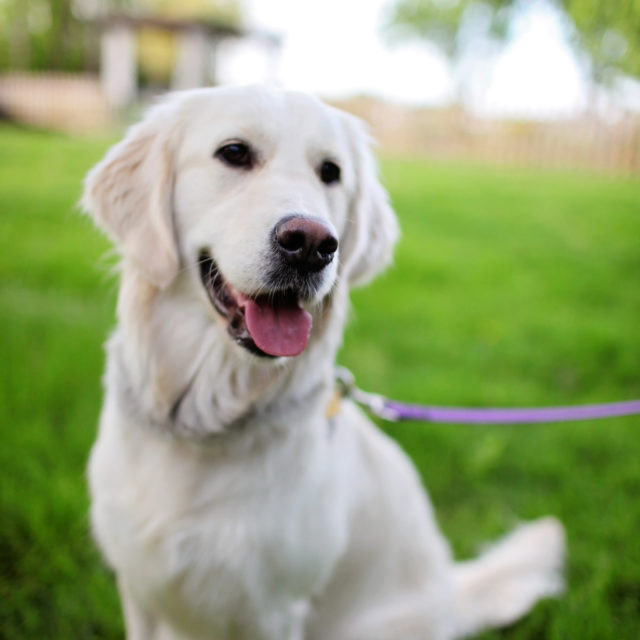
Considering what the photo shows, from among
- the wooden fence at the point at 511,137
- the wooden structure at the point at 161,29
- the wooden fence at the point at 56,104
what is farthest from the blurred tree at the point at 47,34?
the wooden fence at the point at 511,137

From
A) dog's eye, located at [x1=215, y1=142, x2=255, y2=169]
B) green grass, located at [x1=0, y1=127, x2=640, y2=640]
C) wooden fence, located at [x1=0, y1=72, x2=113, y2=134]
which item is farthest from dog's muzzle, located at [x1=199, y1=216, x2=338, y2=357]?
wooden fence, located at [x1=0, y1=72, x2=113, y2=134]

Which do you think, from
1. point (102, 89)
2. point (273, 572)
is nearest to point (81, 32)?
point (102, 89)

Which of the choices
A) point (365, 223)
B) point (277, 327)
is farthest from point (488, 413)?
point (277, 327)

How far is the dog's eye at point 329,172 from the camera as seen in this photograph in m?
2.05

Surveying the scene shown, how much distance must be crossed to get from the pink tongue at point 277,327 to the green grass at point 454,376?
101 cm

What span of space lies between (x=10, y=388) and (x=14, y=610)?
1441 millimetres

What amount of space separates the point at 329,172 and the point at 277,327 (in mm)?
615

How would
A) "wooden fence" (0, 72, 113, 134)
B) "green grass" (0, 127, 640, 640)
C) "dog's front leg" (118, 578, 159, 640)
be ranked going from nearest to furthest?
"dog's front leg" (118, 578, 159, 640) < "green grass" (0, 127, 640, 640) < "wooden fence" (0, 72, 113, 134)

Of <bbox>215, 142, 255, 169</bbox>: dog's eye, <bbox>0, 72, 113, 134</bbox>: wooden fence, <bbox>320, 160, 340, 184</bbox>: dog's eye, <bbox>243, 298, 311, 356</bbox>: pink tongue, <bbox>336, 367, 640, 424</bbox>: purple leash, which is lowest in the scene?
<bbox>0, 72, 113, 134</bbox>: wooden fence

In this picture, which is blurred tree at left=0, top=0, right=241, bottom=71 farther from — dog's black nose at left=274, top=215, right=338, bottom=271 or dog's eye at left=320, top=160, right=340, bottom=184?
dog's black nose at left=274, top=215, right=338, bottom=271

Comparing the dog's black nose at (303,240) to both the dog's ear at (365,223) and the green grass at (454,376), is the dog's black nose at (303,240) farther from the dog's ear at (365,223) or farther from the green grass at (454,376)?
the green grass at (454,376)

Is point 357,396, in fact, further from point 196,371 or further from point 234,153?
point 234,153

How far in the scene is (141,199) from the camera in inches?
76.3

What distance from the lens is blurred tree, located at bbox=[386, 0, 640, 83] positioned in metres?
6.18
